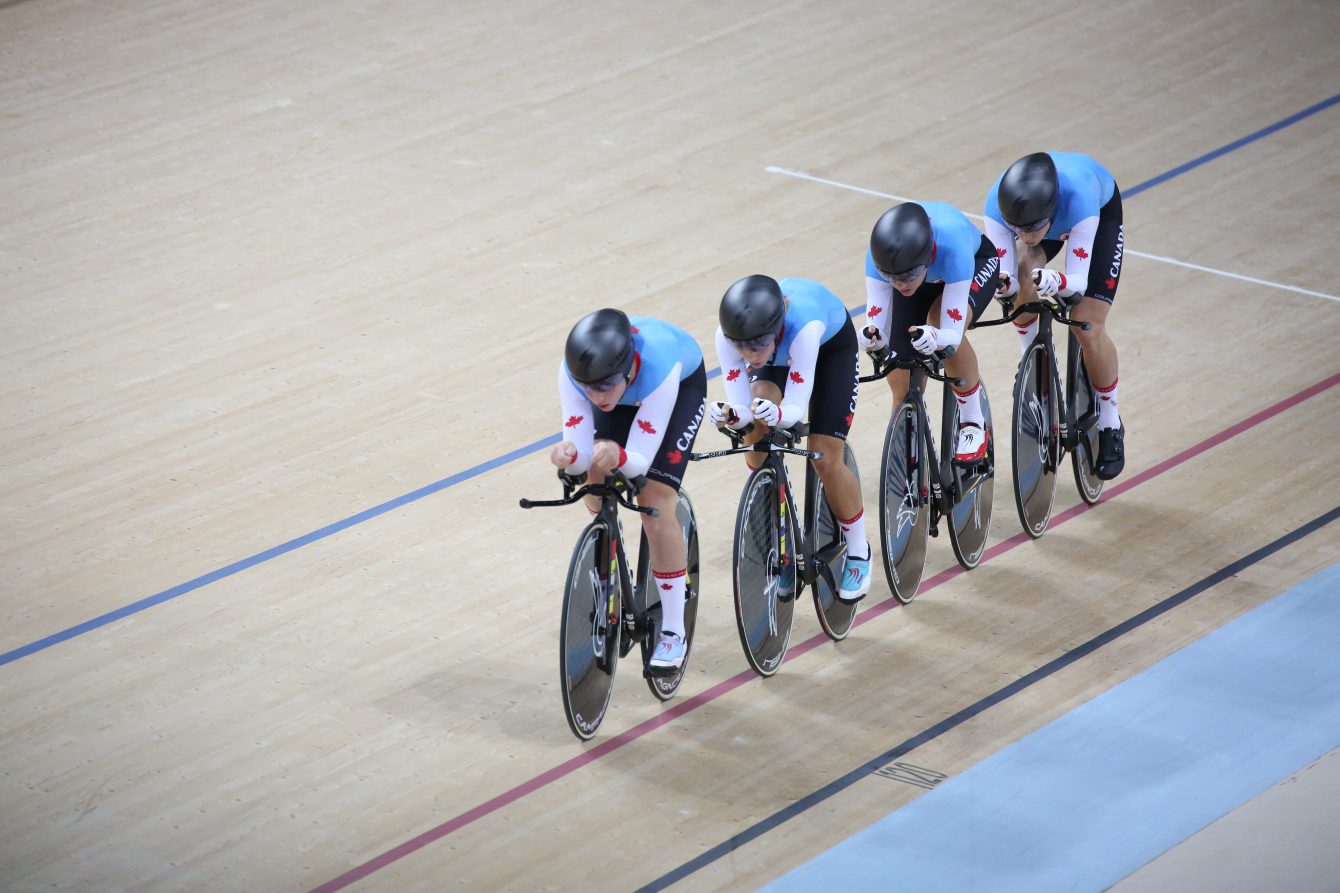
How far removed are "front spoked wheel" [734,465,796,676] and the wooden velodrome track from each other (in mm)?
136

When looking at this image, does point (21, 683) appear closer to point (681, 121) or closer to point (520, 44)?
point (681, 121)

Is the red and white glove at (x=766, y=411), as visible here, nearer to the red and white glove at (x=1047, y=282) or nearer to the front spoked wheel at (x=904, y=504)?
the front spoked wheel at (x=904, y=504)

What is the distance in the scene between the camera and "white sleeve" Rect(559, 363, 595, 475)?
184 inches

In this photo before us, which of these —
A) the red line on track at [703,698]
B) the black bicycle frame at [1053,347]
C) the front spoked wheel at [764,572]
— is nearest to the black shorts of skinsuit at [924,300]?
the black bicycle frame at [1053,347]

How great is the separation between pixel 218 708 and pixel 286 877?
885mm

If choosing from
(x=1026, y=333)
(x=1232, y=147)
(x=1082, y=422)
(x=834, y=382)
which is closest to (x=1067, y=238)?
(x=1026, y=333)

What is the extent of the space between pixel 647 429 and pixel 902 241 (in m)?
1.01

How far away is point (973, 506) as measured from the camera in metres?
5.86

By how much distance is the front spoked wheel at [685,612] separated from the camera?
5074 mm

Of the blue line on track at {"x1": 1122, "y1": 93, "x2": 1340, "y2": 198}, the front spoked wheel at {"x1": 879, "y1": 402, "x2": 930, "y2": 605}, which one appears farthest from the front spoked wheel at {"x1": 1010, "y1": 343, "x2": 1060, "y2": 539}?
the blue line on track at {"x1": 1122, "y1": 93, "x2": 1340, "y2": 198}

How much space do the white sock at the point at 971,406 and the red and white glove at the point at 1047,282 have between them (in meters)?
0.36

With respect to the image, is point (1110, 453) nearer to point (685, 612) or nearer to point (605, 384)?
point (685, 612)

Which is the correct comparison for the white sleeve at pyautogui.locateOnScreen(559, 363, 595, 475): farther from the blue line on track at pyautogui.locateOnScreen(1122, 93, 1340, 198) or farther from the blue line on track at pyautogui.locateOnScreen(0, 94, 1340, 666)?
the blue line on track at pyautogui.locateOnScreen(1122, 93, 1340, 198)

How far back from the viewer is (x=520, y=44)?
1063cm
